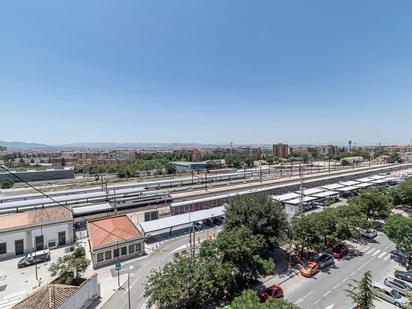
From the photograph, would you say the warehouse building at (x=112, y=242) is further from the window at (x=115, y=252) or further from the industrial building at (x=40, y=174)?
the industrial building at (x=40, y=174)

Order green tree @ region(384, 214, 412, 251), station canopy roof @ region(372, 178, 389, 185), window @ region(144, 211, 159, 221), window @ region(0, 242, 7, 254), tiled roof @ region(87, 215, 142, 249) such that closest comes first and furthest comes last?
green tree @ region(384, 214, 412, 251) → tiled roof @ region(87, 215, 142, 249) → window @ region(0, 242, 7, 254) → window @ region(144, 211, 159, 221) → station canopy roof @ region(372, 178, 389, 185)

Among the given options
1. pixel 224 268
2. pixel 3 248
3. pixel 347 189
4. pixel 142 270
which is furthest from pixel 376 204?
pixel 3 248

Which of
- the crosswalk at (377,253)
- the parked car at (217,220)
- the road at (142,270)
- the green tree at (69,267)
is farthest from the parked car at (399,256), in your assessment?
the green tree at (69,267)

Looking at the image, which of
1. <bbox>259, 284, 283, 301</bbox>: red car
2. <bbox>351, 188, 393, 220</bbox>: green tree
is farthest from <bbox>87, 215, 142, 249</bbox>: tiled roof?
<bbox>351, 188, 393, 220</bbox>: green tree

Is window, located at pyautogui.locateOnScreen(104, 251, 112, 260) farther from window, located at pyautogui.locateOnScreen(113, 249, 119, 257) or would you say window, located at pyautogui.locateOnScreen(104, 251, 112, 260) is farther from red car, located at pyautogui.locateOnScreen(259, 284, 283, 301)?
red car, located at pyautogui.locateOnScreen(259, 284, 283, 301)

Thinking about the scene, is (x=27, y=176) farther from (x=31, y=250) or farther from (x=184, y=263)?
(x=184, y=263)

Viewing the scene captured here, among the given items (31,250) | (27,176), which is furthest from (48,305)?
(27,176)
